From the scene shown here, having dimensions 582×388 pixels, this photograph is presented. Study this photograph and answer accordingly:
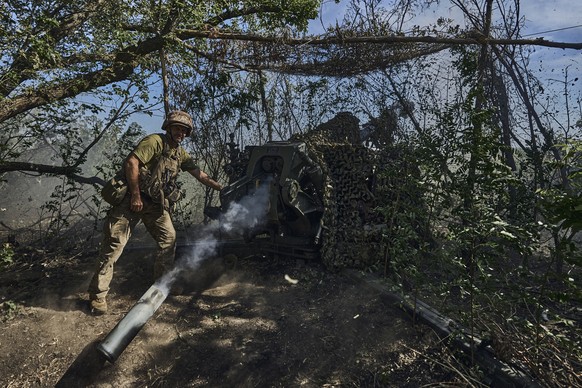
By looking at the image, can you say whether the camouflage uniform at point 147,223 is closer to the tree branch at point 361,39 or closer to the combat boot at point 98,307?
the combat boot at point 98,307

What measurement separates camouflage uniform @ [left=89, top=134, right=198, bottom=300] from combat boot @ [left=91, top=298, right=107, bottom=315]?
45 mm

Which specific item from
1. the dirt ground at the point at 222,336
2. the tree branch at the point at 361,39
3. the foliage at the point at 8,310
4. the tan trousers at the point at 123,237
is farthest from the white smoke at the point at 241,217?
the tree branch at the point at 361,39

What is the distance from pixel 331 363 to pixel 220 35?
15.3 feet

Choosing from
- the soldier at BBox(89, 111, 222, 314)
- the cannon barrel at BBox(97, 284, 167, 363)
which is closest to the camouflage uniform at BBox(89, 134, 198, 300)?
the soldier at BBox(89, 111, 222, 314)

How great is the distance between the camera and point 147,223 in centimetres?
479

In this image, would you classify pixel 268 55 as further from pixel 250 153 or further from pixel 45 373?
pixel 45 373

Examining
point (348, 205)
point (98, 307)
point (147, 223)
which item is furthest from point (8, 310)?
point (348, 205)

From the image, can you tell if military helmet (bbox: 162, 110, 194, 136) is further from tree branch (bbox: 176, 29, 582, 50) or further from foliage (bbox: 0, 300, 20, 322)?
foliage (bbox: 0, 300, 20, 322)

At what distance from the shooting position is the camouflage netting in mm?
5316

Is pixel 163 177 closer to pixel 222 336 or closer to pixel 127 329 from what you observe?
pixel 127 329

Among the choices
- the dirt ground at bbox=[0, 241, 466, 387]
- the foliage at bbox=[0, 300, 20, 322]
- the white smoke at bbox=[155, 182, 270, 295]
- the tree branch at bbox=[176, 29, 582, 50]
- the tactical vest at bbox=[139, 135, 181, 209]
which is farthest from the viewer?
the white smoke at bbox=[155, 182, 270, 295]

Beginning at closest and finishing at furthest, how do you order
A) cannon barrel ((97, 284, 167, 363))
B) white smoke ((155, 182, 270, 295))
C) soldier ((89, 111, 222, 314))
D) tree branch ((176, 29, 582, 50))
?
cannon barrel ((97, 284, 167, 363)), soldier ((89, 111, 222, 314)), tree branch ((176, 29, 582, 50)), white smoke ((155, 182, 270, 295))

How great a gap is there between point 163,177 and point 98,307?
5.50 feet

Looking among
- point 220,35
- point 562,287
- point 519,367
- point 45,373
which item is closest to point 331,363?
point 519,367
